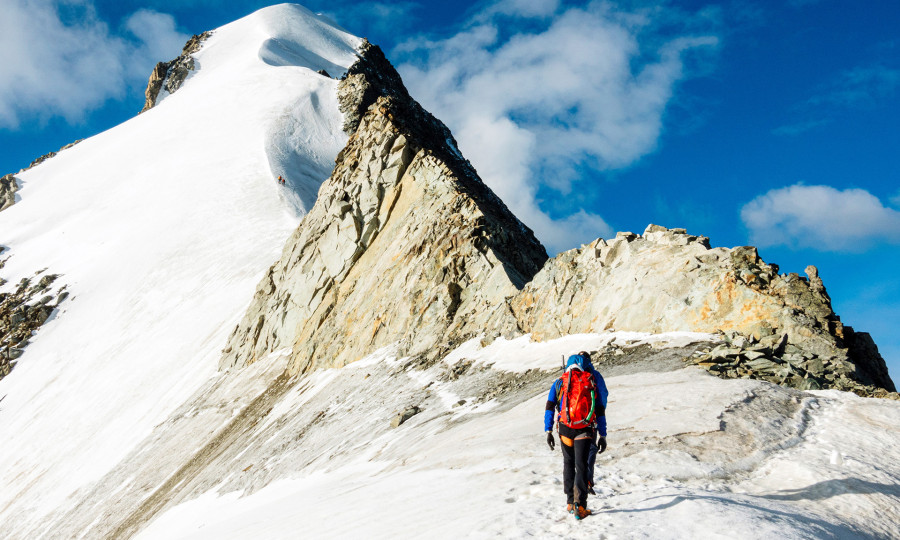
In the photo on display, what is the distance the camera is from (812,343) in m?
12.7

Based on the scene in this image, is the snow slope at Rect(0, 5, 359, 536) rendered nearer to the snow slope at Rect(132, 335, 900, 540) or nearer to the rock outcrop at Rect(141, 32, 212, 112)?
the rock outcrop at Rect(141, 32, 212, 112)

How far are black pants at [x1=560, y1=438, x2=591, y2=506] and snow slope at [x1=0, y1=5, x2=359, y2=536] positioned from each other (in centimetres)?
3081

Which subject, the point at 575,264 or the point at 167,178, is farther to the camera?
the point at 167,178

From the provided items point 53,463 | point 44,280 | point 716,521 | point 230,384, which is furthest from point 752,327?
point 44,280

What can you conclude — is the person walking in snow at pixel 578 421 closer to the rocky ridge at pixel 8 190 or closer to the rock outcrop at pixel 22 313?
the rock outcrop at pixel 22 313

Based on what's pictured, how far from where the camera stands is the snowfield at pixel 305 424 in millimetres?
7387

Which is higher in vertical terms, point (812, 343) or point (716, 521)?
point (812, 343)

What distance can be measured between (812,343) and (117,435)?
1383 inches

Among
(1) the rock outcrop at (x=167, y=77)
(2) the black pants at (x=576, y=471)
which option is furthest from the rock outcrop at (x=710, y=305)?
(1) the rock outcrop at (x=167, y=77)

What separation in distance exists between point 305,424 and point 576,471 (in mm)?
Result: 16721

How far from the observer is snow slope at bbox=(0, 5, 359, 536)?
35.7 m

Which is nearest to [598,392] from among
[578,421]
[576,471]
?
[578,421]

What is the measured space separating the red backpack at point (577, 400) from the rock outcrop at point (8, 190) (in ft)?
335

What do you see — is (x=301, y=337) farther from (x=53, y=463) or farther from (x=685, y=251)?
(x=685, y=251)
